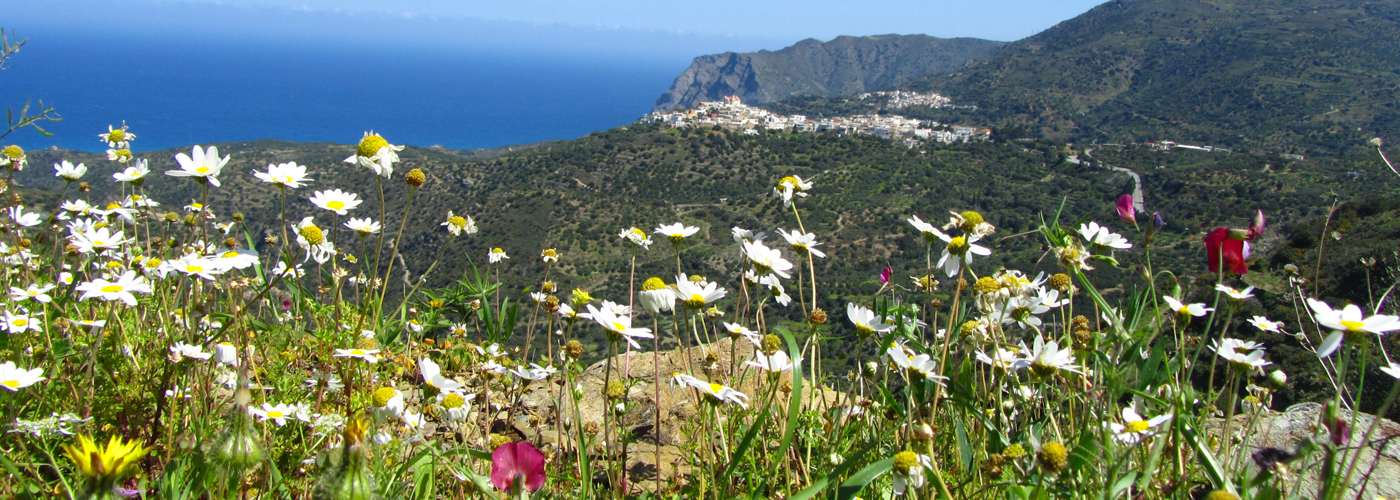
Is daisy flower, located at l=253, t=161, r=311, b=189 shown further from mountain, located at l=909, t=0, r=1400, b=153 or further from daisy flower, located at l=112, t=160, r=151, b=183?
mountain, located at l=909, t=0, r=1400, b=153

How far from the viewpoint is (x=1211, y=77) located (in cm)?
9000

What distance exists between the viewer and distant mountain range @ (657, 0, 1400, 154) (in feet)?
235

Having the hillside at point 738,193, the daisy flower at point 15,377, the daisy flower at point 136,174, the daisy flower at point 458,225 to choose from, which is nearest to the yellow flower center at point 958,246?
the daisy flower at point 458,225

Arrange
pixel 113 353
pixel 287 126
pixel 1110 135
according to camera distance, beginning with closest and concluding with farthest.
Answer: pixel 113 353, pixel 1110 135, pixel 287 126

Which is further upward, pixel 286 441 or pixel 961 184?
pixel 286 441

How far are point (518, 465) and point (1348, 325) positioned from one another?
5.25 ft

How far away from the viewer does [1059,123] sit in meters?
87.6

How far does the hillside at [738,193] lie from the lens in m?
33.6

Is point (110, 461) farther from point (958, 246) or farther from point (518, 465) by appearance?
point (958, 246)

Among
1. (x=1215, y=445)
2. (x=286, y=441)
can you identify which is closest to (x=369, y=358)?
(x=286, y=441)

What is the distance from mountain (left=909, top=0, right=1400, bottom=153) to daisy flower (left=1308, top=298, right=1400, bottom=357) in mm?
83652

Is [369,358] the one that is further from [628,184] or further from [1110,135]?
[1110,135]

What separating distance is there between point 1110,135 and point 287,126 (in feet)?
505

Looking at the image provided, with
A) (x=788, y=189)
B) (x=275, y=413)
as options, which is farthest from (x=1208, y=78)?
(x=275, y=413)
